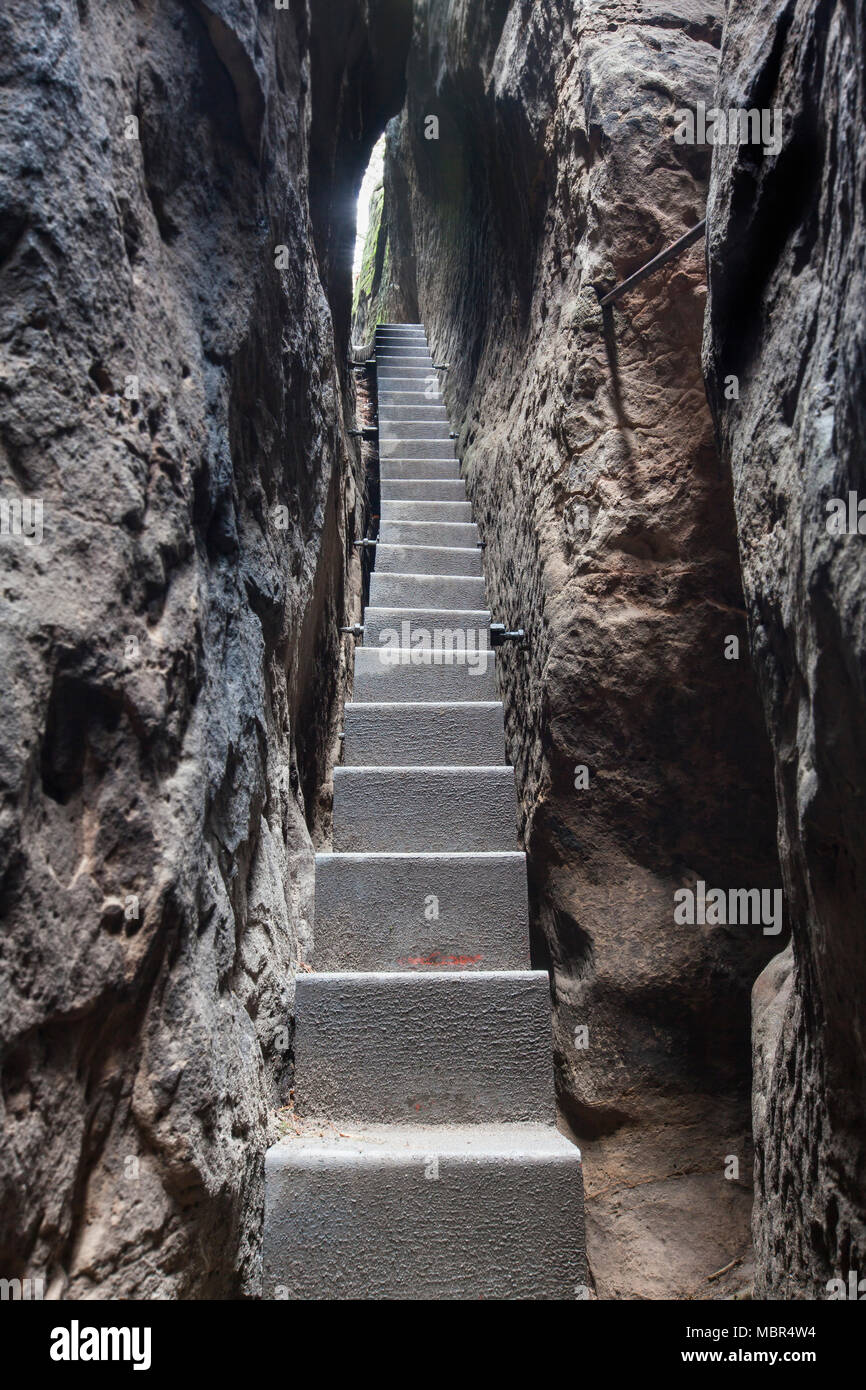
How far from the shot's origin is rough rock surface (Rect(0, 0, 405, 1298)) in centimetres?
117

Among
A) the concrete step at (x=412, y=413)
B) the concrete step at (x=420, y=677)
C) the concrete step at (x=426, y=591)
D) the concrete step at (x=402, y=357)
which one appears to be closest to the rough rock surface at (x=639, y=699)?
the concrete step at (x=420, y=677)

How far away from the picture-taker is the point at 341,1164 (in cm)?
181

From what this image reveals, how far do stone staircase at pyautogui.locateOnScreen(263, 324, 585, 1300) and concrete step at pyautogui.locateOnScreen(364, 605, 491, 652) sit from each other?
37 centimetres

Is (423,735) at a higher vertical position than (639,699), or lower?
lower

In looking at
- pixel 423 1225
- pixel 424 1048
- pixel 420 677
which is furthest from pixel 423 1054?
pixel 420 677

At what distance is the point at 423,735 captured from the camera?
298 centimetres

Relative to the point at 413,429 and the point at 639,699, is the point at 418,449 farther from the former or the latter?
the point at 639,699

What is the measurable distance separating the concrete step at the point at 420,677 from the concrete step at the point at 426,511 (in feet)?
4.13

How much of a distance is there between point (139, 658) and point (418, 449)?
3.76m

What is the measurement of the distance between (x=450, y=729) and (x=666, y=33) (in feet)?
7.74

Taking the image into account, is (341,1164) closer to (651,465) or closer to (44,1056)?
(44,1056)

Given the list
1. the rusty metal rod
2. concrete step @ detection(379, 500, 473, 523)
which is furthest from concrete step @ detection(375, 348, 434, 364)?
the rusty metal rod

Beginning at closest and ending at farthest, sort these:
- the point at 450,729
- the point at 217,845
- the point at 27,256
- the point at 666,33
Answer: the point at 27,256 < the point at 217,845 < the point at 666,33 < the point at 450,729

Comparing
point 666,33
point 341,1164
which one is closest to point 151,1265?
point 341,1164
